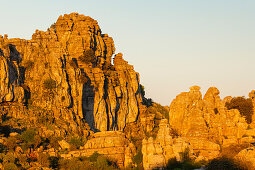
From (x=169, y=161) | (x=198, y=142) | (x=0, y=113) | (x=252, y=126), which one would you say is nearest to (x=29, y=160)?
(x=0, y=113)

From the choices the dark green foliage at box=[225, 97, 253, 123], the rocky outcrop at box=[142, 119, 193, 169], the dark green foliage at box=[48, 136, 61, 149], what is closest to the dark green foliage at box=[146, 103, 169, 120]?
the dark green foliage at box=[225, 97, 253, 123]

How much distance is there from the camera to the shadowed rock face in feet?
255

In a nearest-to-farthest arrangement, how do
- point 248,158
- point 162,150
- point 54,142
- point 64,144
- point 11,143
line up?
point 248,158 → point 162,150 → point 11,143 → point 64,144 → point 54,142

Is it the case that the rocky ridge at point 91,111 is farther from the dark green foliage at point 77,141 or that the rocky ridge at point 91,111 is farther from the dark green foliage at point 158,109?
the dark green foliage at point 158,109

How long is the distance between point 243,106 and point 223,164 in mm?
36317

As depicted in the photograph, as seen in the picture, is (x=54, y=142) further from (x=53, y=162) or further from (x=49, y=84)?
(x=49, y=84)

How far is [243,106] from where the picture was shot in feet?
294

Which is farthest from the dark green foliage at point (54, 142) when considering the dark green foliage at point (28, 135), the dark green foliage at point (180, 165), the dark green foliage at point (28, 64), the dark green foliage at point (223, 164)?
the dark green foliage at point (223, 164)

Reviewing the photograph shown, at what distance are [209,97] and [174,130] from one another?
10179 millimetres

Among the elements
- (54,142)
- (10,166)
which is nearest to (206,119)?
(54,142)

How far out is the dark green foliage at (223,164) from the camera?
5473cm

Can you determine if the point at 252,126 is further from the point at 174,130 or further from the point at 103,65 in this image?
the point at 103,65

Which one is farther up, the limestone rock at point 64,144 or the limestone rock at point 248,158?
the limestone rock at point 64,144

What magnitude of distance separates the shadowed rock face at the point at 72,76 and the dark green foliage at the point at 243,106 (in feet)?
62.6
